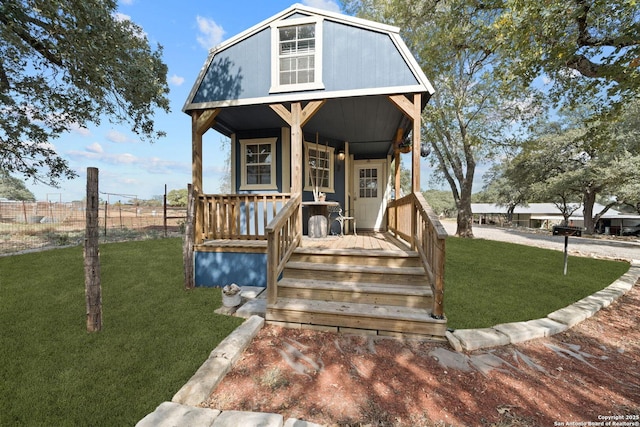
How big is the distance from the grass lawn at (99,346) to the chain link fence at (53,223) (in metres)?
5.63

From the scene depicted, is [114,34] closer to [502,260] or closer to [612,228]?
[502,260]

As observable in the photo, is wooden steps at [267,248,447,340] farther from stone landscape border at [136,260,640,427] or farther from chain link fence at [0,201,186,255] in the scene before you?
chain link fence at [0,201,186,255]

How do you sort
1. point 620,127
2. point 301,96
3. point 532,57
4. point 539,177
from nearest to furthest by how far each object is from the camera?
point 301,96 < point 532,57 < point 620,127 < point 539,177

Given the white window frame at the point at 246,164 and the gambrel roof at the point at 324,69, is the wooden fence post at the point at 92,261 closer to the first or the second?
the gambrel roof at the point at 324,69

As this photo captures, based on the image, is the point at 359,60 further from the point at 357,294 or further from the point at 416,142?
the point at 357,294

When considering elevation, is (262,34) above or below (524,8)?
below

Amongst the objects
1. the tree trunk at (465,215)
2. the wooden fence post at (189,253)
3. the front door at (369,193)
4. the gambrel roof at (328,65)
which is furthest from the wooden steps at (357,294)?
the tree trunk at (465,215)

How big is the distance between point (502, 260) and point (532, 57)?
5138 millimetres

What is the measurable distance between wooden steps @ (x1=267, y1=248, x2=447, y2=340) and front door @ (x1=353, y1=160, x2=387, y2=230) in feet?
15.1

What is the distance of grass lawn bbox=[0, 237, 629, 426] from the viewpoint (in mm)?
1950

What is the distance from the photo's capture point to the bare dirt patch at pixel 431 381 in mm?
1882

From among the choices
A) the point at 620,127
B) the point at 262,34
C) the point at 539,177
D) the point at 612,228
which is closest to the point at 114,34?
the point at 262,34

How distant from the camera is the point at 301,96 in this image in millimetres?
4406

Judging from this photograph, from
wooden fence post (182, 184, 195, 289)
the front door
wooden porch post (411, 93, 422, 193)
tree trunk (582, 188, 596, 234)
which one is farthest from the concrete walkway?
tree trunk (582, 188, 596, 234)
